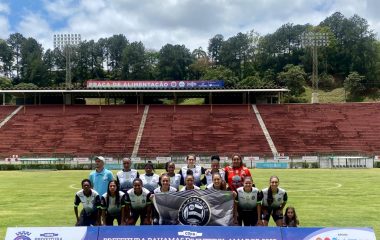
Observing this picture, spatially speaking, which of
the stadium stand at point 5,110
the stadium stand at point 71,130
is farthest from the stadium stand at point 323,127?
the stadium stand at point 5,110

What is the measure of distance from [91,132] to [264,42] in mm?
85189

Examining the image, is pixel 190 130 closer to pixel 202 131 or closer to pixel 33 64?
pixel 202 131

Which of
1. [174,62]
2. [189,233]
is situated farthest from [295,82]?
[189,233]

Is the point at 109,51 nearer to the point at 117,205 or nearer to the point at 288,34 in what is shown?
the point at 288,34

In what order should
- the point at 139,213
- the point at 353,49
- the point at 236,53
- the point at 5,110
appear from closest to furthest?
1. the point at 139,213
2. the point at 5,110
3. the point at 353,49
4. the point at 236,53

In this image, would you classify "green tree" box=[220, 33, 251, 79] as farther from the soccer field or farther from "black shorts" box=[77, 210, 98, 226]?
"black shorts" box=[77, 210, 98, 226]

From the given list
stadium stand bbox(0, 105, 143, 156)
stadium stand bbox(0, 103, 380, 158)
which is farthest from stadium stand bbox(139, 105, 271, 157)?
stadium stand bbox(0, 105, 143, 156)

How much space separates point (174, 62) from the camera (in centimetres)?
12988

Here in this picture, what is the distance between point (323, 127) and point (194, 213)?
176ft

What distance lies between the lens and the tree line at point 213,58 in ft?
401

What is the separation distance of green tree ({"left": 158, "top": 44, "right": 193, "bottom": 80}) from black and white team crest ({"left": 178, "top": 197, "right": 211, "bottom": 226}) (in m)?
119

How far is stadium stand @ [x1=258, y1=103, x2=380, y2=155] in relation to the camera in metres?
55.3

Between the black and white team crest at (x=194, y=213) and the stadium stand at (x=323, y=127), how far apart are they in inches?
1731

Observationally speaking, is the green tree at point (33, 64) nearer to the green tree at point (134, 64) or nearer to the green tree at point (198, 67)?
the green tree at point (134, 64)
